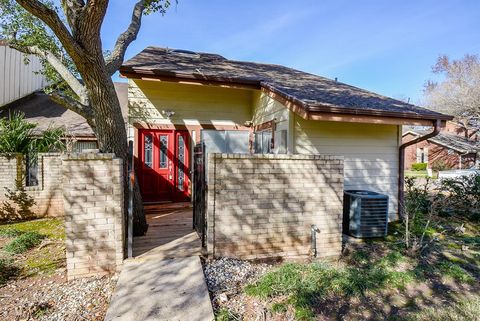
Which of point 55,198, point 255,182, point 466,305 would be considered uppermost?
point 255,182

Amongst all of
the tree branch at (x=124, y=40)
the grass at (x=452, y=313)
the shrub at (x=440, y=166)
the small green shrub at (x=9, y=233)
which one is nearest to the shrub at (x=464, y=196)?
the grass at (x=452, y=313)

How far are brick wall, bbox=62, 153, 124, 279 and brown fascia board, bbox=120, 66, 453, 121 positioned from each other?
140 inches

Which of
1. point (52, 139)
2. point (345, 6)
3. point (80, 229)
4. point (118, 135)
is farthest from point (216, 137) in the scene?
point (345, 6)

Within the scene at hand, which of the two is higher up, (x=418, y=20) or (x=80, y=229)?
(x=418, y=20)

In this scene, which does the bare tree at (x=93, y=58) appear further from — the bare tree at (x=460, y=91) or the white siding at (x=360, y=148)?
the bare tree at (x=460, y=91)

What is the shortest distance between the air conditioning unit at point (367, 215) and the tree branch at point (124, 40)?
226 inches

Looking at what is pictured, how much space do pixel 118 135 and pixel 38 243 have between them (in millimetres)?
2705

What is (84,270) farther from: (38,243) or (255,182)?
(255,182)

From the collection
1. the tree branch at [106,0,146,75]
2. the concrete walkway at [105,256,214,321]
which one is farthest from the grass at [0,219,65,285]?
the tree branch at [106,0,146,75]

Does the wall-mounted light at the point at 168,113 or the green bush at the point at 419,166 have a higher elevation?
the wall-mounted light at the point at 168,113

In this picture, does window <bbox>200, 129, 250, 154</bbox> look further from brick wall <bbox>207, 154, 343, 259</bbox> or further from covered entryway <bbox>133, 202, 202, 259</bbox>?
brick wall <bbox>207, 154, 343, 259</bbox>

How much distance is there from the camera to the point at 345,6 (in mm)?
8617

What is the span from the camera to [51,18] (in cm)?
352

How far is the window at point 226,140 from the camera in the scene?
7.54 m
